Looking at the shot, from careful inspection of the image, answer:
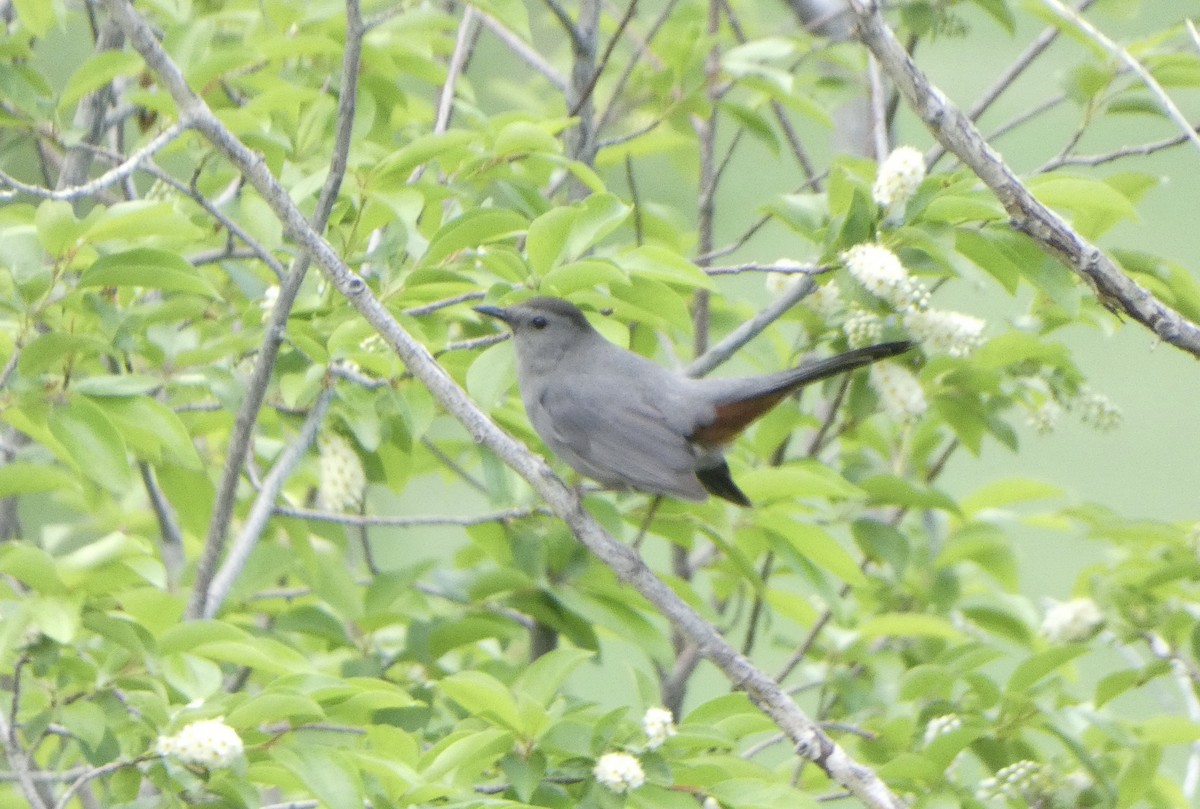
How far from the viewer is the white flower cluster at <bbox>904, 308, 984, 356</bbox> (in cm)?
261

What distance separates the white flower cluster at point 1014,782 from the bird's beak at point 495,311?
4.06ft

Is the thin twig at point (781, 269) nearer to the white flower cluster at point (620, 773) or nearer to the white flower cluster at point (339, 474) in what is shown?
the white flower cluster at point (339, 474)

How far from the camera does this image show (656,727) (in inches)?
76.7

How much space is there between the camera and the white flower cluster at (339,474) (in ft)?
8.25

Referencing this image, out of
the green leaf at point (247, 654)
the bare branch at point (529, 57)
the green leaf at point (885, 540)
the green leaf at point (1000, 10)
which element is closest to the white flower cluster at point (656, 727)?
the green leaf at point (247, 654)

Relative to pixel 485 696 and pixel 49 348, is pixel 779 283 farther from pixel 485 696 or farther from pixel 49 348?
pixel 49 348

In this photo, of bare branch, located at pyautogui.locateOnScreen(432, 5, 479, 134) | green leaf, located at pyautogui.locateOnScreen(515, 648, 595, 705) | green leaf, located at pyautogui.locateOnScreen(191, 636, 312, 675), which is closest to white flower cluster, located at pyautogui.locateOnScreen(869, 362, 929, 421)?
green leaf, located at pyautogui.locateOnScreen(515, 648, 595, 705)

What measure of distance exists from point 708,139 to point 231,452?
1.76 meters

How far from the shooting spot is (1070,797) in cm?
247

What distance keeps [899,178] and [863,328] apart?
0.31 meters

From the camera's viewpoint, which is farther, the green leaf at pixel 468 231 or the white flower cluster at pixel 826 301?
the white flower cluster at pixel 826 301

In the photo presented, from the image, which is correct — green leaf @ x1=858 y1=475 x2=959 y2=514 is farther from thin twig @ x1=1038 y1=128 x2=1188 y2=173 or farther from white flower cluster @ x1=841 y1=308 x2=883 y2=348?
→ thin twig @ x1=1038 y1=128 x2=1188 y2=173

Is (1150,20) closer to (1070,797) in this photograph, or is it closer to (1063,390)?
(1063,390)

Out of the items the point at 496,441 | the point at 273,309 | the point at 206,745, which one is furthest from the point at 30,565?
the point at 496,441
